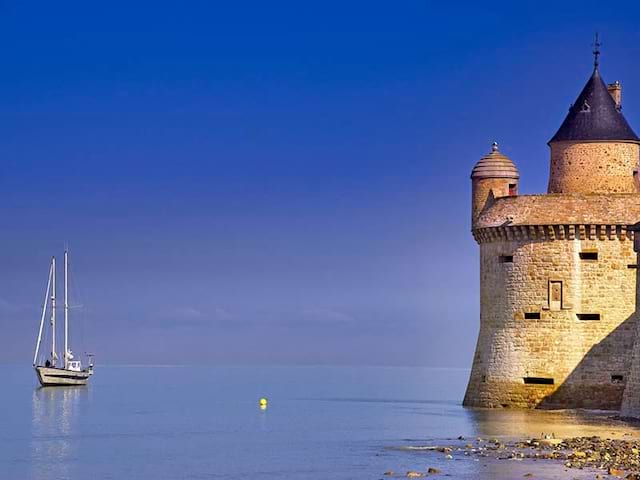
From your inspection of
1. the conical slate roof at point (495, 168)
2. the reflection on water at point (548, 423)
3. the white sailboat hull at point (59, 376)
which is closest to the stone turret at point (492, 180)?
the conical slate roof at point (495, 168)

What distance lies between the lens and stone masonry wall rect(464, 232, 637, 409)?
4972 centimetres

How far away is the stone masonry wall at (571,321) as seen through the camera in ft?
163

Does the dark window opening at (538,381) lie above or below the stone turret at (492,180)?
below

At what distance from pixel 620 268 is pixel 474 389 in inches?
276

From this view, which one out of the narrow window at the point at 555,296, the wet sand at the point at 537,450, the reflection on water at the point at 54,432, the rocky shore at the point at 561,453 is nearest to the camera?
the rocky shore at the point at 561,453

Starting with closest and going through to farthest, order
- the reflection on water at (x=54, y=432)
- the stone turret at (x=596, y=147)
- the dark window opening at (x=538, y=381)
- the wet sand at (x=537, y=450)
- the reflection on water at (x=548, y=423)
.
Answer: the wet sand at (x=537, y=450) < the reflection on water at (x=54, y=432) < the reflection on water at (x=548, y=423) < the dark window opening at (x=538, y=381) < the stone turret at (x=596, y=147)

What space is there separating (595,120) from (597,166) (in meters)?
1.61

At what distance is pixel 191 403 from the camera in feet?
261

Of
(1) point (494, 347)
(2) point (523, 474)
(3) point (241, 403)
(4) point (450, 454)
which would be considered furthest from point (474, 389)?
(3) point (241, 403)

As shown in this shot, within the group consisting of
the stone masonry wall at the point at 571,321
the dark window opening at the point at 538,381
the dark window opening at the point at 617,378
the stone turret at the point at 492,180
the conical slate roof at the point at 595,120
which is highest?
the conical slate roof at the point at 595,120

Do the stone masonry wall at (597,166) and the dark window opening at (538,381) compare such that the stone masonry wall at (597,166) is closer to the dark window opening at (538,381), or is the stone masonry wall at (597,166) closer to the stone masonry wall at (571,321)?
the stone masonry wall at (571,321)

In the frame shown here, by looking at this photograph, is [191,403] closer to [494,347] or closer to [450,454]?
[494,347]

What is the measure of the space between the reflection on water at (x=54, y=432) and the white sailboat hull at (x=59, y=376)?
1.77 metres

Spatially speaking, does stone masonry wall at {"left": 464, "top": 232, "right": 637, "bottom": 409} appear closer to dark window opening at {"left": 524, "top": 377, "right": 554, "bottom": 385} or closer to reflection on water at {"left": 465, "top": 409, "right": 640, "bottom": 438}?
dark window opening at {"left": 524, "top": 377, "right": 554, "bottom": 385}
